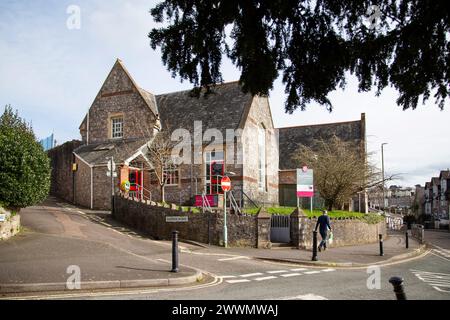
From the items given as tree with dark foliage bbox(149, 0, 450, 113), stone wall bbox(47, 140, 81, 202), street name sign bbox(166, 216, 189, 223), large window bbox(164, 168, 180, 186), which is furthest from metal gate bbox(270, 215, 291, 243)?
stone wall bbox(47, 140, 81, 202)

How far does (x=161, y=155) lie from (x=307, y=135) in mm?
18745

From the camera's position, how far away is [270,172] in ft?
98.4

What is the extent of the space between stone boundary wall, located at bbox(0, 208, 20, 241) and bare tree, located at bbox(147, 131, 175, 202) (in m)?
9.62

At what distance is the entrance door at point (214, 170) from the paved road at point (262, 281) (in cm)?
849

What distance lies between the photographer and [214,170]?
1017 inches

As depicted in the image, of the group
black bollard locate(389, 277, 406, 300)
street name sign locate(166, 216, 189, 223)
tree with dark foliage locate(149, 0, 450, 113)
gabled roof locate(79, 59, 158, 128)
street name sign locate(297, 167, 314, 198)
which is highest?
gabled roof locate(79, 59, 158, 128)

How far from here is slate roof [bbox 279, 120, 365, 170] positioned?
119ft

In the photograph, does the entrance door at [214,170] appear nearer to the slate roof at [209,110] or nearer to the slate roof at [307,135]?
the slate roof at [209,110]

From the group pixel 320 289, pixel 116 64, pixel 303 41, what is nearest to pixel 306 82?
pixel 303 41

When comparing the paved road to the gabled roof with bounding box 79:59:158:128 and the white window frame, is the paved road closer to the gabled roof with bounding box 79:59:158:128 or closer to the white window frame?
the white window frame

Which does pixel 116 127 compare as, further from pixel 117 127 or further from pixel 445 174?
pixel 445 174

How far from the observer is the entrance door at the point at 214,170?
84.3ft
